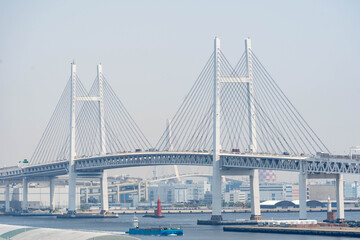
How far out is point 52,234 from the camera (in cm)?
6581

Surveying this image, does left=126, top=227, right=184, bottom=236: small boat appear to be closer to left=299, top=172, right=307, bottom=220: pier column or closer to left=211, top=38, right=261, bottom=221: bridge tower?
left=299, top=172, right=307, bottom=220: pier column

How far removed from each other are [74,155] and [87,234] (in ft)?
207

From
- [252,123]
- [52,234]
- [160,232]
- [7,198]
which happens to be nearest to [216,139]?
[252,123]

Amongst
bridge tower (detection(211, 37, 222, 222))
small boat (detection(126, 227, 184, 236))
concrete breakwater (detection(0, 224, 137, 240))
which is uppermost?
bridge tower (detection(211, 37, 222, 222))

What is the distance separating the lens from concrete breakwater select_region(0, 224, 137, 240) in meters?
60.8

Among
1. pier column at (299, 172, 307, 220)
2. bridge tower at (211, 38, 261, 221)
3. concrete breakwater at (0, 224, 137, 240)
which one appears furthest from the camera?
bridge tower at (211, 38, 261, 221)

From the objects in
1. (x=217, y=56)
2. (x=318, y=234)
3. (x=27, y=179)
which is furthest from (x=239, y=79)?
(x=27, y=179)

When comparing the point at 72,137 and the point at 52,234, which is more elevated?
the point at 72,137

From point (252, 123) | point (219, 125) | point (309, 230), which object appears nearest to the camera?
point (309, 230)

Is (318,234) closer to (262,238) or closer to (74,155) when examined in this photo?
(262,238)

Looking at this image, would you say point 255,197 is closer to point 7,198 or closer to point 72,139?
point 72,139

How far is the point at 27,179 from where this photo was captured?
146m

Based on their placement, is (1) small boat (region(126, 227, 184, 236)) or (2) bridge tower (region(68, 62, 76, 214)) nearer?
(1) small boat (region(126, 227, 184, 236))

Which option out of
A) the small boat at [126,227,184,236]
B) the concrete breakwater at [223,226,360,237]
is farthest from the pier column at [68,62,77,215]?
the concrete breakwater at [223,226,360,237]
